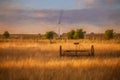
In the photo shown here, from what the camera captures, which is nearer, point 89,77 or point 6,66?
point 89,77

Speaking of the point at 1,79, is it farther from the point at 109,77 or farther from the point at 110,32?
the point at 110,32

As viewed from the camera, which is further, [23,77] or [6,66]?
[6,66]

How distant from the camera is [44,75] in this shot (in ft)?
25.0

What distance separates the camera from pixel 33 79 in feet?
23.0

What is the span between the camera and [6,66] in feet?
31.7

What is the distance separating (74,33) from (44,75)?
51106 mm

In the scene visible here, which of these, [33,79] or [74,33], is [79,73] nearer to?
[33,79]

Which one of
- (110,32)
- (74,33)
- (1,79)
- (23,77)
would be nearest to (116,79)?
(23,77)

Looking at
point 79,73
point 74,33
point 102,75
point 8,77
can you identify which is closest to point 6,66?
point 8,77

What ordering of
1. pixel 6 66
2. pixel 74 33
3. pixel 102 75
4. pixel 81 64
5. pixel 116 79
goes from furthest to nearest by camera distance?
pixel 74 33, pixel 81 64, pixel 6 66, pixel 102 75, pixel 116 79

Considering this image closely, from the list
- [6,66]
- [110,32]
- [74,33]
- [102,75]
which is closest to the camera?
[102,75]

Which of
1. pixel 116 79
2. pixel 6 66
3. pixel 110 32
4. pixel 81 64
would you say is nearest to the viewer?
pixel 116 79

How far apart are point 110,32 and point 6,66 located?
44618mm

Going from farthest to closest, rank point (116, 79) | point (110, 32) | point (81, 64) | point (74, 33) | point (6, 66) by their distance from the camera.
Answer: point (74, 33) → point (110, 32) → point (81, 64) → point (6, 66) → point (116, 79)
